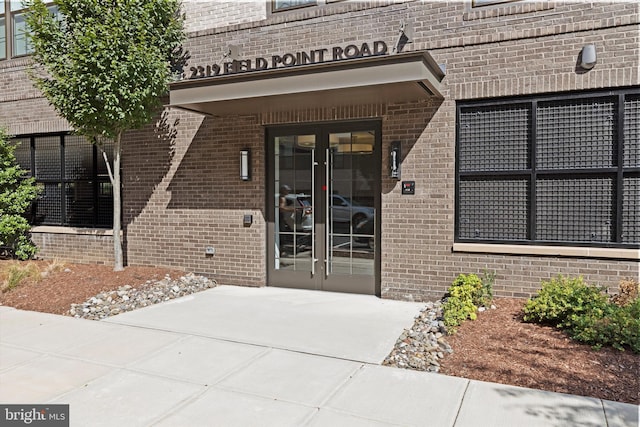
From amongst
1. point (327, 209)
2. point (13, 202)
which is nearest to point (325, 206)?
point (327, 209)

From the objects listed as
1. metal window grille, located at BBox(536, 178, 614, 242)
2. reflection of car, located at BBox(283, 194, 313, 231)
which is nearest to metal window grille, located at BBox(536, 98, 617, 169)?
metal window grille, located at BBox(536, 178, 614, 242)

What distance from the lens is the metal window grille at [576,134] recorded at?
5953 millimetres

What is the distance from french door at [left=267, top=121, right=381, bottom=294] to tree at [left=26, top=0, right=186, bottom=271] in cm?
218

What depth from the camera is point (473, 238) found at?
6645 millimetres

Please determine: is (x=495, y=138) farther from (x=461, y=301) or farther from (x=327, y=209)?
(x=327, y=209)

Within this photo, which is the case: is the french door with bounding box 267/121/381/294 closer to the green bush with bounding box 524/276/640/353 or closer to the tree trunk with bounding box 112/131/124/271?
the green bush with bounding box 524/276/640/353

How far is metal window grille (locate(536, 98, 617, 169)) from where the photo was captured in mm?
5953

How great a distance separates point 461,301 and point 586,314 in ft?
4.50

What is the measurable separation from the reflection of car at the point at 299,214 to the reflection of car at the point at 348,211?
43 cm

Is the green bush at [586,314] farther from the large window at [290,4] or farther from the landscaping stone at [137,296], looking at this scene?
the large window at [290,4]

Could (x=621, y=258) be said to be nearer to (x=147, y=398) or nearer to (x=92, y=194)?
(x=147, y=398)

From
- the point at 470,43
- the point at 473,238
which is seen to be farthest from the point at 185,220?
the point at 470,43

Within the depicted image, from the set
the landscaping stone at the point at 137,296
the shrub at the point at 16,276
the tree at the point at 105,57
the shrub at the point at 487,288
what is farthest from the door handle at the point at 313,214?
the shrub at the point at 16,276

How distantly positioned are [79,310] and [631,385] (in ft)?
20.9
